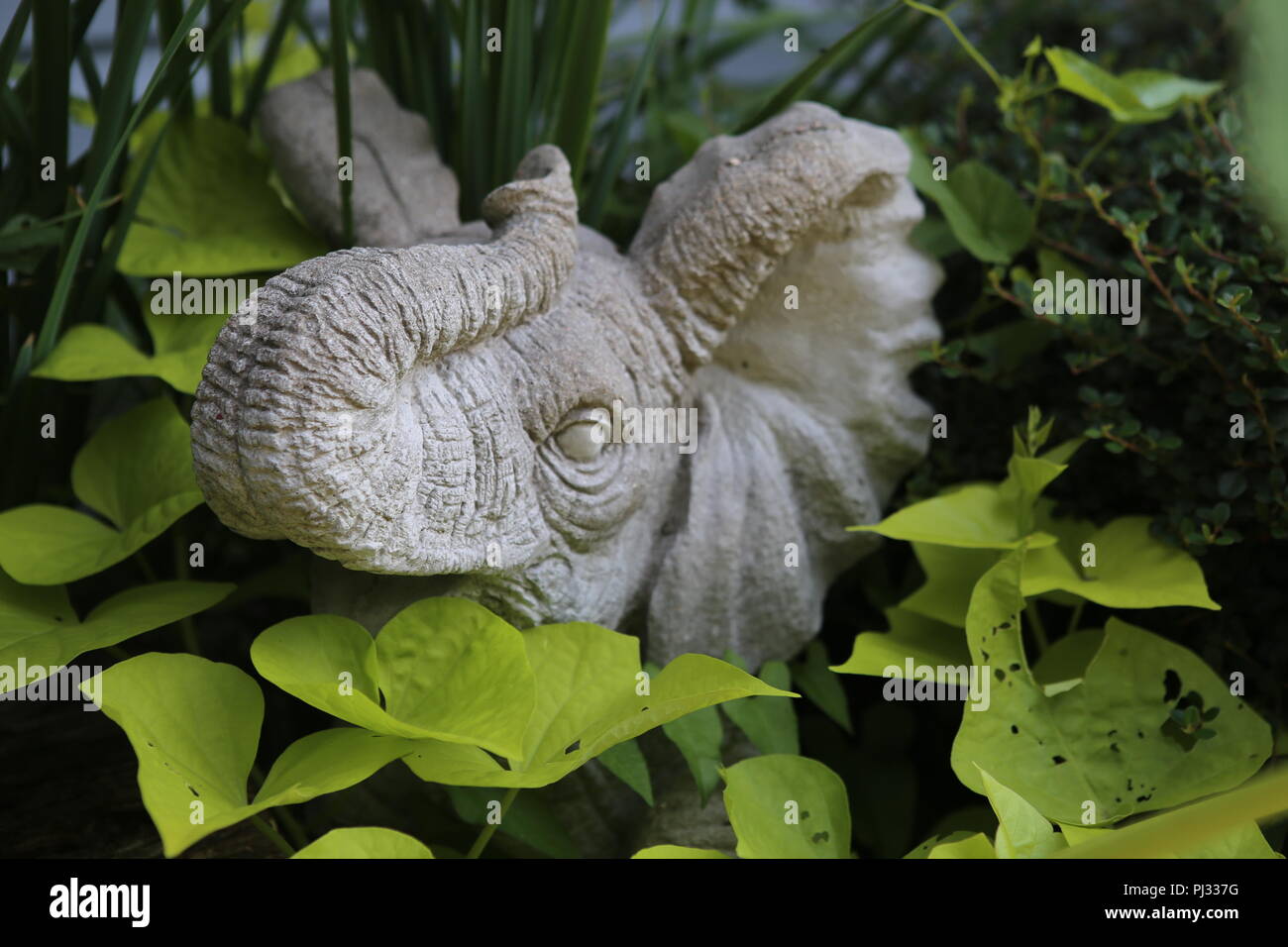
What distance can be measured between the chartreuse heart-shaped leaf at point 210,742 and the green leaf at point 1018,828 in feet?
1.55

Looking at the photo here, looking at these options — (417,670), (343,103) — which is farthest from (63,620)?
(343,103)

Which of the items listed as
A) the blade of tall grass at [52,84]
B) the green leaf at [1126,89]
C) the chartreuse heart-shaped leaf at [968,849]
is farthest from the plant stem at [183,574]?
the green leaf at [1126,89]

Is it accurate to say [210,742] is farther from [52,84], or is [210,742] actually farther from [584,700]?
[52,84]

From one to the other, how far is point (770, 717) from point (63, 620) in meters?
0.67

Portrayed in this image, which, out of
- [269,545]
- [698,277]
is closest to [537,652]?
[698,277]

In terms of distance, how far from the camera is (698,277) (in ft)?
3.65

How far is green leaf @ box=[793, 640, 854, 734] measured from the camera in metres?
1.20

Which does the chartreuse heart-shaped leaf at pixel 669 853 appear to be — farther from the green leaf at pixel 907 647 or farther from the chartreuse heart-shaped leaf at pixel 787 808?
the green leaf at pixel 907 647

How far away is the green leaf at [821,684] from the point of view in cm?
120

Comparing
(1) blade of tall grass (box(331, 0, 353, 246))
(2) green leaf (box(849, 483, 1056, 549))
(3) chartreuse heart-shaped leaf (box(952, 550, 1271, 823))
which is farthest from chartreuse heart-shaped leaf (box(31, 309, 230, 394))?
(3) chartreuse heart-shaped leaf (box(952, 550, 1271, 823))

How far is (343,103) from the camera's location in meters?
1.13

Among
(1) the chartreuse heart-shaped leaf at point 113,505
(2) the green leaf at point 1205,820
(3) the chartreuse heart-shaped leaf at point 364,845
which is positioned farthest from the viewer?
(1) the chartreuse heart-shaped leaf at point 113,505

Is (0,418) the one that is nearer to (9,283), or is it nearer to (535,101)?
(9,283)

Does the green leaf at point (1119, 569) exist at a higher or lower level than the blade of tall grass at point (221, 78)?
lower
